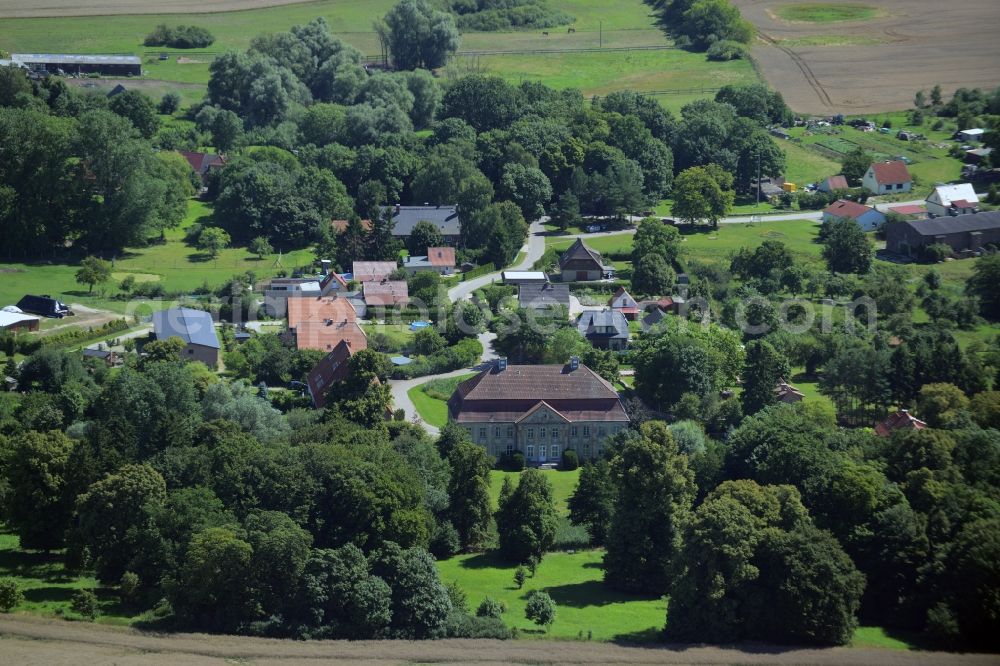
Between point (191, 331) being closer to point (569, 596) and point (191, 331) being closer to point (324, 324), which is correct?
point (324, 324)

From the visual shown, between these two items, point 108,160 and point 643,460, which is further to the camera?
point 108,160

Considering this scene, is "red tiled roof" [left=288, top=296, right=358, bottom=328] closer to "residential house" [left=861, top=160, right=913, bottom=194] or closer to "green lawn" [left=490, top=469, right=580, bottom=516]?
"green lawn" [left=490, top=469, right=580, bottom=516]

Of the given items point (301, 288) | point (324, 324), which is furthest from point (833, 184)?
point (324, 324)

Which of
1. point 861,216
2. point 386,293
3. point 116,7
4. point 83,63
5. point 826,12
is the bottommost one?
point 386,293

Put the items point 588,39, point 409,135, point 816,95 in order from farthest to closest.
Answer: point 588,39
point 816,95
point 409,135

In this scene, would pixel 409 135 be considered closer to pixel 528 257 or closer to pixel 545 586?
pixel 528 257

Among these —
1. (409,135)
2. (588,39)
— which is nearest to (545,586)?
(409,135)

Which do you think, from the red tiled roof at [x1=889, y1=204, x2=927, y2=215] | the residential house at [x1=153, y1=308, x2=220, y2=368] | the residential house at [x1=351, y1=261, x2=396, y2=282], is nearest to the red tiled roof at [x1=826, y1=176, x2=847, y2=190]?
the red tiled roof at [x1=889, y1=204, x2=927, y2=215]
